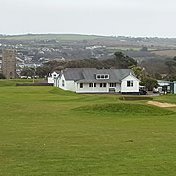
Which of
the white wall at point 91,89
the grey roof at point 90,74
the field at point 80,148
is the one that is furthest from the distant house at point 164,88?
the field at point 80,148

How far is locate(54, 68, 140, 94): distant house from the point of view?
3223 inches

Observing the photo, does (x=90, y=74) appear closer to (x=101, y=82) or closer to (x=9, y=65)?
(x=101, y=82)

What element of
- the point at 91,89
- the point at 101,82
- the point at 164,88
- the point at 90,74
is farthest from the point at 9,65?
the point at 164,88

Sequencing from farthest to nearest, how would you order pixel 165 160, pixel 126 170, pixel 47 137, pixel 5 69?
1. pixel 5 69
2. pixel 47 137
3. pixel 165 160
4. pixel 126 170

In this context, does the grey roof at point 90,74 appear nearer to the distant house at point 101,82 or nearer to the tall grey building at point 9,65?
the distant house at point 101,82

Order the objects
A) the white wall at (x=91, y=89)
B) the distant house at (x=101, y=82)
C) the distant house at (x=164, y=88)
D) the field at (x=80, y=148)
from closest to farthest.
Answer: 1. the field at (x=80, y=148)
2. the distant house at (x=101, y=82)
3. the white wall at (x=91, y=89)
4. the distant house at (x=164, y=88)

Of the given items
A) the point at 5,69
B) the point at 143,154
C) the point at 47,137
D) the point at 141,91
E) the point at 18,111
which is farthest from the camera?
the point at 5,69

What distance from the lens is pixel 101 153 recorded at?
16.4 metres

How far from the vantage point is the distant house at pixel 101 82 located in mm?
81875

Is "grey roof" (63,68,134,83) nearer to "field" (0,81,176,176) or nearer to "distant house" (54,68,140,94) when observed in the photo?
"distant house" (54,68,140,94)

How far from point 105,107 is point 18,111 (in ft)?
23.1

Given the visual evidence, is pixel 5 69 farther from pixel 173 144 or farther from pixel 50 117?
pixel 173 144

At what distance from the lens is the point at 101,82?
81.9m

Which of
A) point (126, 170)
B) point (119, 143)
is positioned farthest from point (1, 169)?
point (119, 143)
